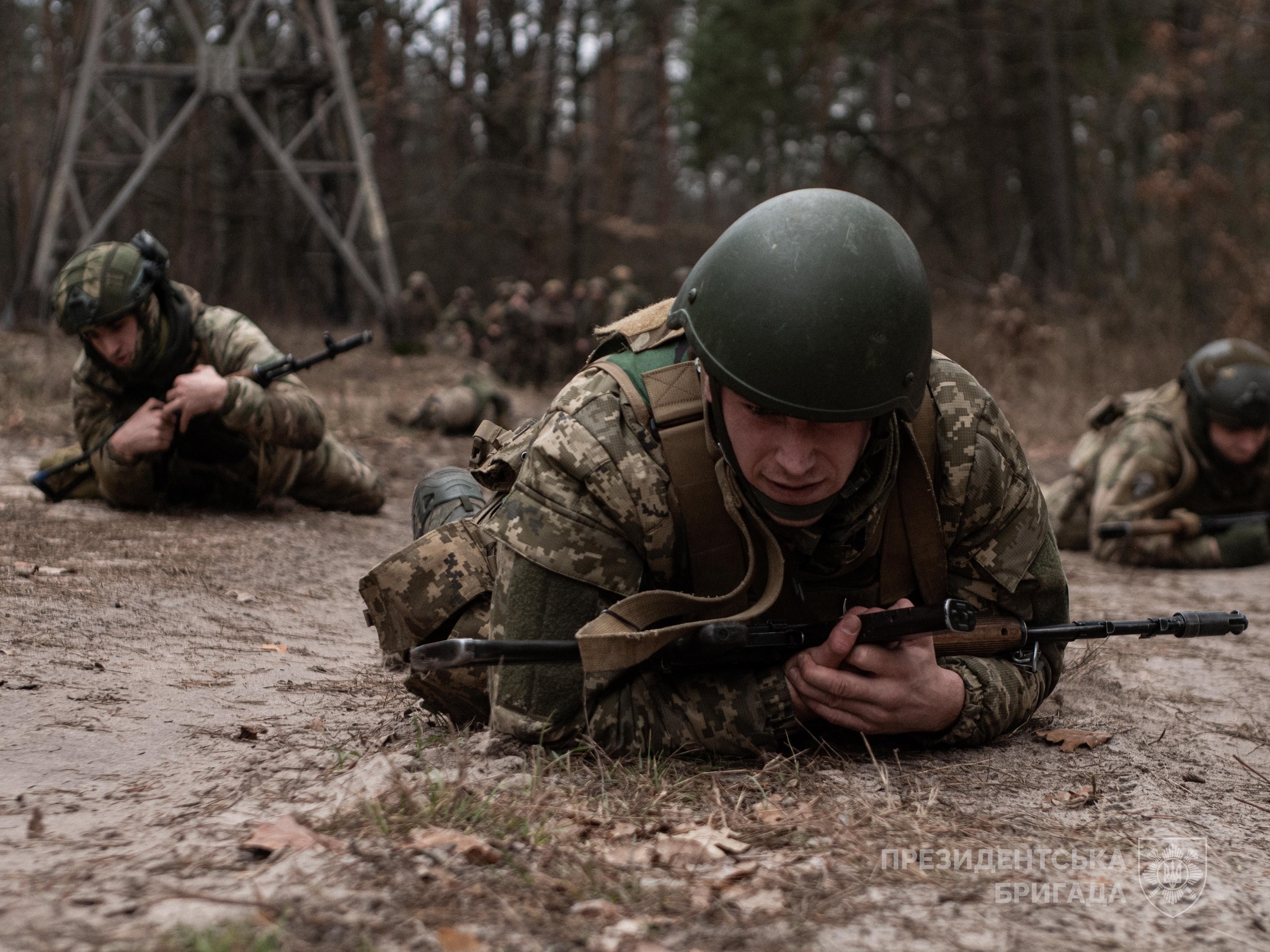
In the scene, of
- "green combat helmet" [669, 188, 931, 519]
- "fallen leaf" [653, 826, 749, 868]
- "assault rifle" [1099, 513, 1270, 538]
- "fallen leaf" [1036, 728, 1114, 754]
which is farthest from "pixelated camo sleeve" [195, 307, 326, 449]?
"assault rifle" [1099, 513, 1270, 538]

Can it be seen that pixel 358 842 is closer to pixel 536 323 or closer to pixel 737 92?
pixel 536 323

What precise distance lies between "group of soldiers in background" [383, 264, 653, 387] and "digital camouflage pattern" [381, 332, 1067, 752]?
1307cm

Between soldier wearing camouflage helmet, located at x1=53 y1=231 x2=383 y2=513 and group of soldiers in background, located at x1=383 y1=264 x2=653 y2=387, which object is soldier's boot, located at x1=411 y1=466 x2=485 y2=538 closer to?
soldier wearing camouflage helmet, located at x1=53 y1=231 x2=383 y2=513

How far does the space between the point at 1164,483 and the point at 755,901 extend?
564 centimetres

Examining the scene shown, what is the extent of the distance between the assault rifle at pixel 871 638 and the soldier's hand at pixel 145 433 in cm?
358

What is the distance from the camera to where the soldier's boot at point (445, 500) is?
144 inches

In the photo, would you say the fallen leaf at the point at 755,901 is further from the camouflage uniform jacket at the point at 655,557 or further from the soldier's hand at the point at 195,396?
the soldier's hand at the point at 195,396

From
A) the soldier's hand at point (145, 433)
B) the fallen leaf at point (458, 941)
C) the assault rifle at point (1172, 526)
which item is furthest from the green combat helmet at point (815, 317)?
the assault rifle at point (1172, 526)

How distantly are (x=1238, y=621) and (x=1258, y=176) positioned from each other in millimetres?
12274

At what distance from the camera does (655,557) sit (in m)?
2.56

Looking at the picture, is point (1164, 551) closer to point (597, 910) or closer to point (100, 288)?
point (100, 288)

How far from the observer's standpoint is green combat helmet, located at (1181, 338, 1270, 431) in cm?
646

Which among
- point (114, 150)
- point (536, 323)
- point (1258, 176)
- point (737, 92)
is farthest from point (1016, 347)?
point (114, 150)

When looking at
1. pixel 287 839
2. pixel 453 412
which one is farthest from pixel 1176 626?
pixel 453 412
